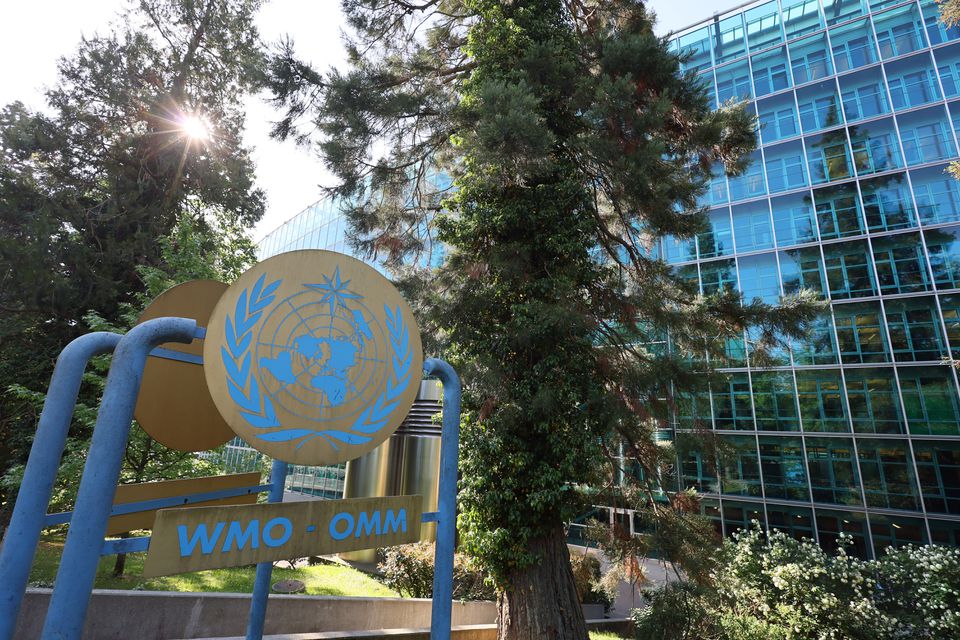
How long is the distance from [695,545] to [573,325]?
406cm

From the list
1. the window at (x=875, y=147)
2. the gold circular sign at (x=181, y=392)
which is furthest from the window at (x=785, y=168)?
the gold circular sign at (x=181, y=392)

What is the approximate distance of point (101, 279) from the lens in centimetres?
1315

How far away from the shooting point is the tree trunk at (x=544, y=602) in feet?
20.3

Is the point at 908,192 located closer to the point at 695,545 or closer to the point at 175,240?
the point at 695,545

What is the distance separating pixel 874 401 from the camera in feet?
57.9

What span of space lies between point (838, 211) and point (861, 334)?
5.33 metres

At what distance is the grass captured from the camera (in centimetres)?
881

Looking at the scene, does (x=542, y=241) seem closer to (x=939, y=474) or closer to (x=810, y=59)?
(x=939, y=474)

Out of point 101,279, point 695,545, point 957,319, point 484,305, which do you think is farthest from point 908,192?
point 101,279

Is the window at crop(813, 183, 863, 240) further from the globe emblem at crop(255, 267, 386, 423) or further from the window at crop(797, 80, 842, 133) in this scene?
the globe emblem at crop(255, 267, 386, 423)

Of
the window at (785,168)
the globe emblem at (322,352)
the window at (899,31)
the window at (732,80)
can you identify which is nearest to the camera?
the globe emblem at (322,352)

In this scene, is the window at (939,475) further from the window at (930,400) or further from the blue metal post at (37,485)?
the blue metal post at (37,485)

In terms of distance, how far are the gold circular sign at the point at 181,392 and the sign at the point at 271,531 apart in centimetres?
134

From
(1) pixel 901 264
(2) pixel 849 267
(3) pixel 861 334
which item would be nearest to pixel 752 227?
(2) pixel 849 267
